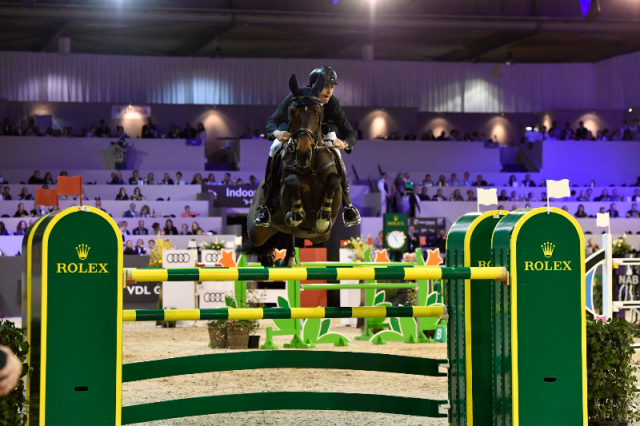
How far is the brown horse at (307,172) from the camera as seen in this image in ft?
12.6

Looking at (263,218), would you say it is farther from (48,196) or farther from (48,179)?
(48,179)

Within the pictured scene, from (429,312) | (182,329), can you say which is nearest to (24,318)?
(429,312)

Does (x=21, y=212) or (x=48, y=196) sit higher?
(x=21, y=212)

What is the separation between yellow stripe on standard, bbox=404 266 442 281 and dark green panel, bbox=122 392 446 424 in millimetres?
809

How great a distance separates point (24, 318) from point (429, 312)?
178cm

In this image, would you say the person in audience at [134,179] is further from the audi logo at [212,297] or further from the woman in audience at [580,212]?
the woman in audience at [580,212]

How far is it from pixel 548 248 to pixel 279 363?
61.0 inches

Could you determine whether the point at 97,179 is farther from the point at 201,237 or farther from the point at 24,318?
the point at 24,318

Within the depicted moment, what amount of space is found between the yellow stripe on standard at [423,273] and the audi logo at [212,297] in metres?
7.14

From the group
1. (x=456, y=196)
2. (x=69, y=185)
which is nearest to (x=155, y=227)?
(x=456, y=196)

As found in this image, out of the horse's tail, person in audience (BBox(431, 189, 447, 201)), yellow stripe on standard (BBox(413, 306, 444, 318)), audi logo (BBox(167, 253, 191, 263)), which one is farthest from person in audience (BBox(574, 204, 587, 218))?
yellow stripe on standard (BBox(413, 306, 444, 318))

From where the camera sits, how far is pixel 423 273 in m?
2.83

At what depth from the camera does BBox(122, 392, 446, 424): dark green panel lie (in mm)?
3162

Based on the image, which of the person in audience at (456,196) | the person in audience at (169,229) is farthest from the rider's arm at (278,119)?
the person in audience at (456,196)
